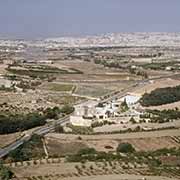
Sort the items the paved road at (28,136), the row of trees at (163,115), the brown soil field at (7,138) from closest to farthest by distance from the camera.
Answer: the paved road at (28,136), the brown soil field at (7,138), the row of trees at (163,115)

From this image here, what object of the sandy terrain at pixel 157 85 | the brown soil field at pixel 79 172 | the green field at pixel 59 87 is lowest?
the brown soil field at pixel 79 172

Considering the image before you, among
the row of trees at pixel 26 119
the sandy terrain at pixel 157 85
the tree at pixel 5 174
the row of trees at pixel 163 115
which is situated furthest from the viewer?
the sandy terrain at pixel 157 85

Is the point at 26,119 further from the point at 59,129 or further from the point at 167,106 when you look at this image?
the point at 167,106

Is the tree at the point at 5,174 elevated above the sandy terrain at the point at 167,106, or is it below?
below

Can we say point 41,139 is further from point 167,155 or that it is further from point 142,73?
point 142,73

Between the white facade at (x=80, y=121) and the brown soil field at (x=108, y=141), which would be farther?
the white facade at (x=80, y=121)

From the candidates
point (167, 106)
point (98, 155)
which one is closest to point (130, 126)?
point (167, 106)

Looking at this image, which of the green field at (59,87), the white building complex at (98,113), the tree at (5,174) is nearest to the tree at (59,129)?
the white building complex at (98,113)

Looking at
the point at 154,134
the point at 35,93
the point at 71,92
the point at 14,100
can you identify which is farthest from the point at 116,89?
the point at 154,134

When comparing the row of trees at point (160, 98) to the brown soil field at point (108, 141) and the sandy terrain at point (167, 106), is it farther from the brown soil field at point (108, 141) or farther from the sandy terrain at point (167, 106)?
the brown soil field at point (108, 141)
